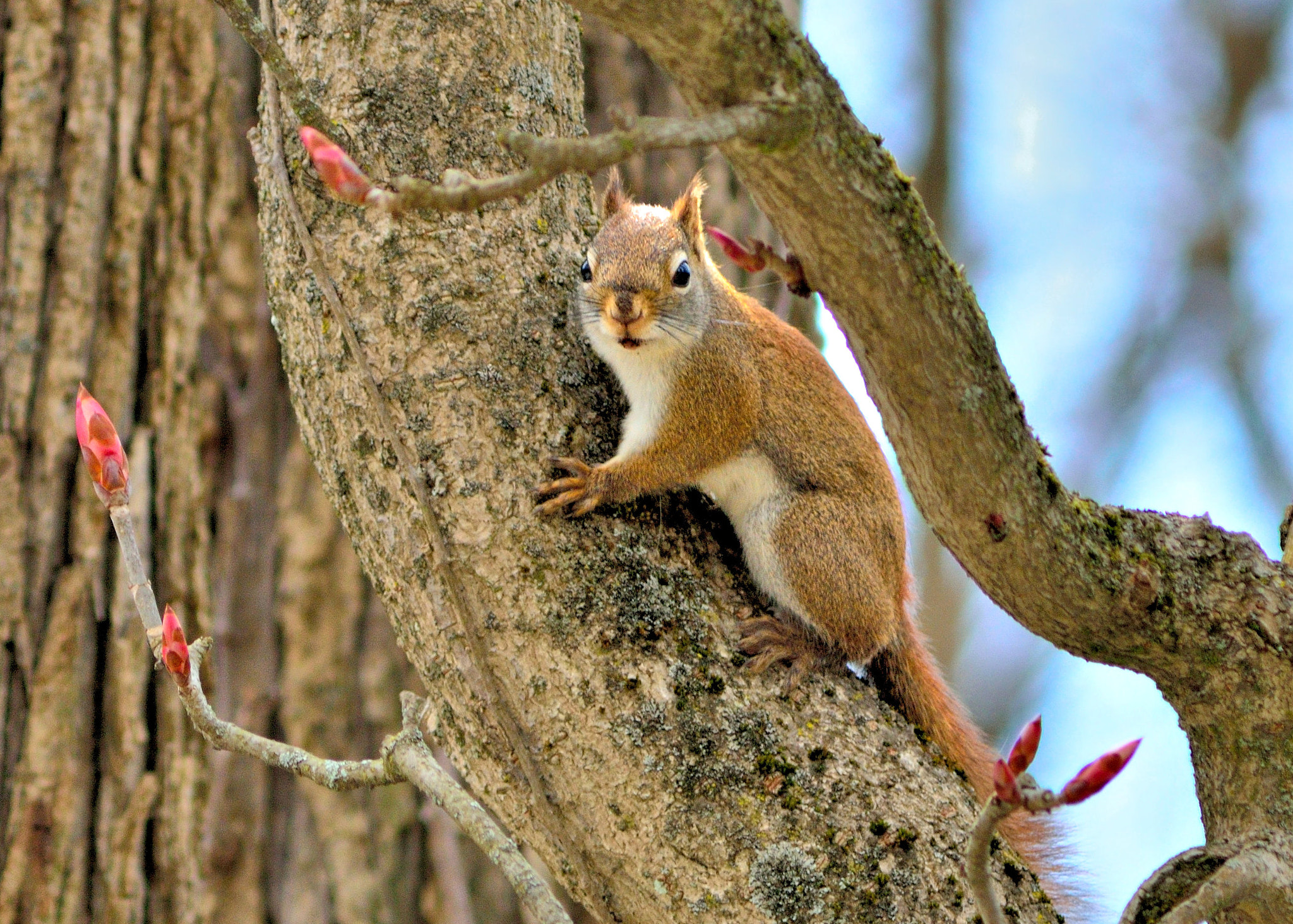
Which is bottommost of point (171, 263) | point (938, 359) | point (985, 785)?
point (985, 785)

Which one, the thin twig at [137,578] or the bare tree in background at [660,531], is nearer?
the bare tree in background at [660,531]

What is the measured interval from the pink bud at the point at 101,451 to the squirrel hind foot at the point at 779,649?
99 cm

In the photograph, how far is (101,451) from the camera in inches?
69.8

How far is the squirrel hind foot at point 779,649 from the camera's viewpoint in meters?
1.96

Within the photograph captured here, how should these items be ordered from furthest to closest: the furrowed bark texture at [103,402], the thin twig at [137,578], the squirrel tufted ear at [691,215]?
the furrowed bark texture at [103,402]
the squirrel tufted ear at [691,215]
the thin twig at [137,578]

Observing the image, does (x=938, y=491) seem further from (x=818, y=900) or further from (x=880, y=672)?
(x=880, y=672)

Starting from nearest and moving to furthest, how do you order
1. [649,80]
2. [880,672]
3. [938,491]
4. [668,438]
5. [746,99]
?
[746,99] → [938,491] → [668,438] → [880,672] → [649,80]

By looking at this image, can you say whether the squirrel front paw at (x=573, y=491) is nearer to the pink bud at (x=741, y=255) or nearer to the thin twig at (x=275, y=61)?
the pink bud at (x=741, y=255)

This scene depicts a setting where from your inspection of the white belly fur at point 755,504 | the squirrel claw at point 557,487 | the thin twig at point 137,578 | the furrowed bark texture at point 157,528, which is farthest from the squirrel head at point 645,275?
the furrowed bark texture at point 157,528

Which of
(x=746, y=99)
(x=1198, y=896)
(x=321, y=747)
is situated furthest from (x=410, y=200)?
(x=321, y=747)

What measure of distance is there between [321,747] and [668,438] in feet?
5.39

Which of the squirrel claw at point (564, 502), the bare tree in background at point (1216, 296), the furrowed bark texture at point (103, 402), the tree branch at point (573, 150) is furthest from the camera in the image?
the bare tree in background at point (1216, 296)

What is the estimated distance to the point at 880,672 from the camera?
271 cm

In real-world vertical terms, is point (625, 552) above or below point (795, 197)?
below
